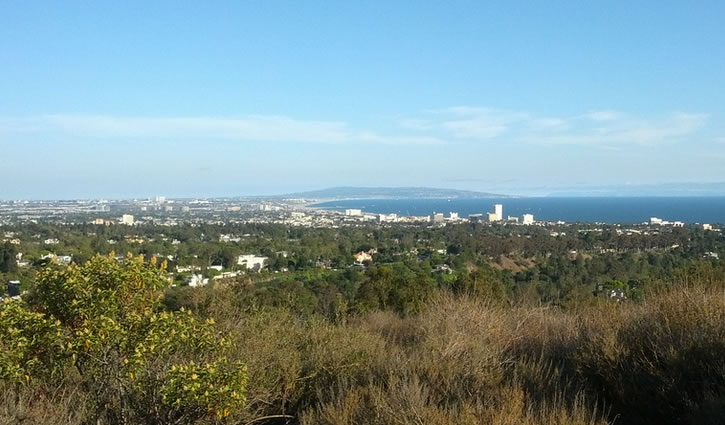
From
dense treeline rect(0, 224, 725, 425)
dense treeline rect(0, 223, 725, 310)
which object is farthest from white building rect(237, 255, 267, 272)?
dense treeline rect(0, 224, 725, 425)

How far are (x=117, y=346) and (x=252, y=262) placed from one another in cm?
3171

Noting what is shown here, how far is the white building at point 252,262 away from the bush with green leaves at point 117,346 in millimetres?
28611

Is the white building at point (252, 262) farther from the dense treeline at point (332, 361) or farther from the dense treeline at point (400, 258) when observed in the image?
the dense treeline at point (332, 361)

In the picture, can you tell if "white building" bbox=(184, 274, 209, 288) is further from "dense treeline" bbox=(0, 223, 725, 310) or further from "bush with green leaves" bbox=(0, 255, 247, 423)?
"bush with green leaves" bbox=(0, 255, 247, 423)

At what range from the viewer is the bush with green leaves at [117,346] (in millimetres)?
4414

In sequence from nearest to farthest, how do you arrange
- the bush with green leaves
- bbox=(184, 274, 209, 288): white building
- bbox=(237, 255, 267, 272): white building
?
the bush with green leaves
bbox=(184, 274, 209, 288): white building
bbox=(237, 255, 267, 272): white building

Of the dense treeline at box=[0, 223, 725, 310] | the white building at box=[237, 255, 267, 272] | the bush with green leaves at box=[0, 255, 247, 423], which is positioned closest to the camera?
the bush with green leaves at box=[0, 255, 247, 423]

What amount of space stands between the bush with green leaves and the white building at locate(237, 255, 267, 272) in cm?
2861

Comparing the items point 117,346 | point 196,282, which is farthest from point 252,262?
point 117,346

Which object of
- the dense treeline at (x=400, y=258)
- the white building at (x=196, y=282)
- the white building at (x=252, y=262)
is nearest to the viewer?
the white building at (x=196, y=282)

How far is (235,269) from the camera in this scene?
106 ft

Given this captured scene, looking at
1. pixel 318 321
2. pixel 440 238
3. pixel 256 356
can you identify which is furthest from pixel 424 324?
pixel 440 238

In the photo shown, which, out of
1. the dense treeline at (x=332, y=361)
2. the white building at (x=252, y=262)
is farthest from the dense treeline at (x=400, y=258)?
the dense treeline at (x=332, y=361)

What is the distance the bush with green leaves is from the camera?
4.41 meters
